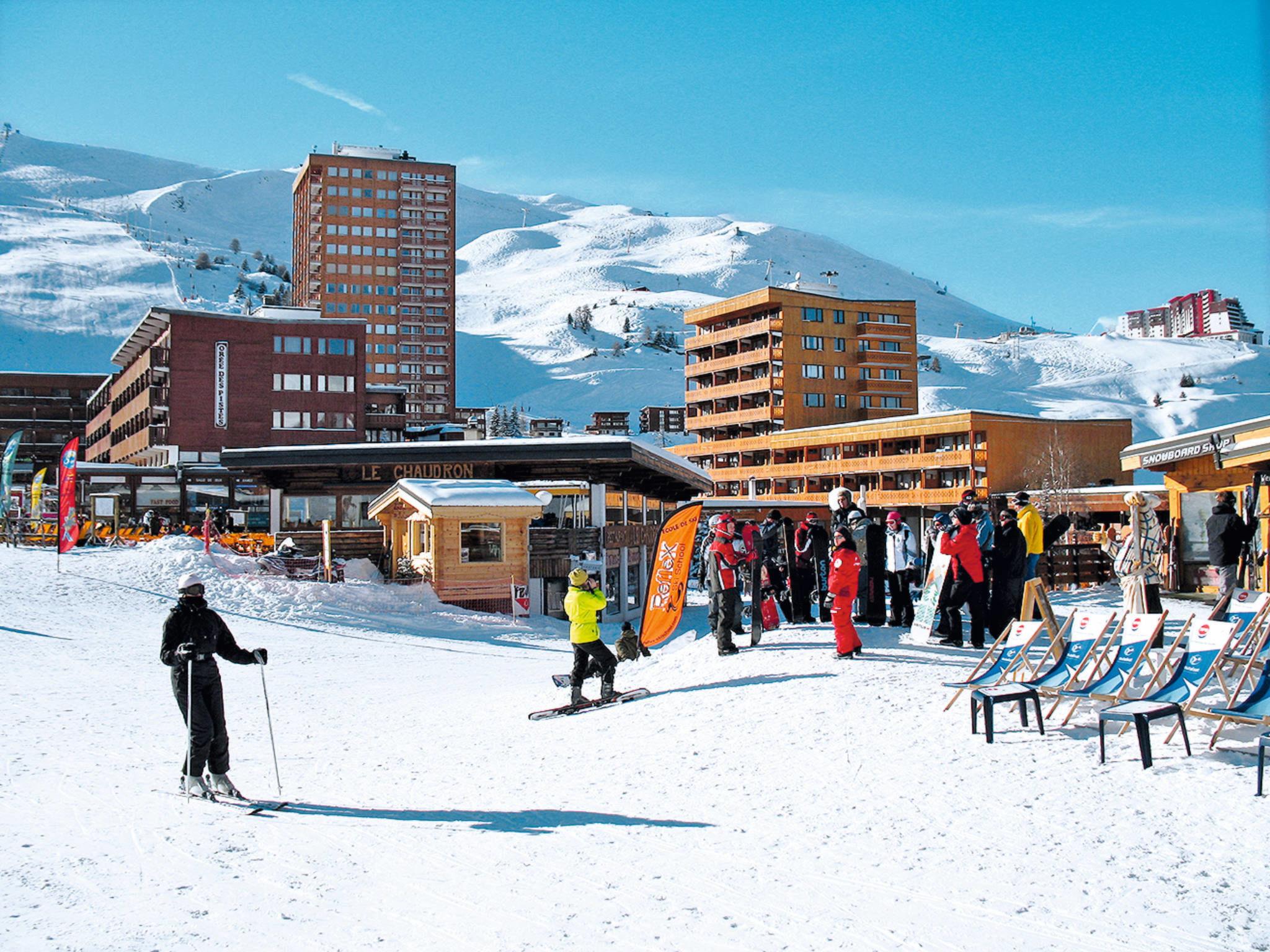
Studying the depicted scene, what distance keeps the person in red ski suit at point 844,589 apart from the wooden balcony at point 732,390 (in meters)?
61.2

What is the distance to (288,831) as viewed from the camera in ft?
21.3

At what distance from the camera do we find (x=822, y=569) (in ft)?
51.3

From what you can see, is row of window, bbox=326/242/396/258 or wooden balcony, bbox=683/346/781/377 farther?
row of window, bbox=326/242/396/258

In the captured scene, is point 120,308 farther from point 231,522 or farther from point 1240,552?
point 1240,552

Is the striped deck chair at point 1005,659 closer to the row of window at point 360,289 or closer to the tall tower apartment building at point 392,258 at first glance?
the tall tower apartment building at point 392,258

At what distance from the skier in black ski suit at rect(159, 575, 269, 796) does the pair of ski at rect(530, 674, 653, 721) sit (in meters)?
3.69

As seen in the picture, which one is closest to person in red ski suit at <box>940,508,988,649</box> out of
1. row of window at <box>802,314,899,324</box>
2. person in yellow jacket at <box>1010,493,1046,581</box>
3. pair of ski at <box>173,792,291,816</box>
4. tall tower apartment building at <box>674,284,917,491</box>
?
person in yellow jacket at <box>1010,493,1046,581</box>

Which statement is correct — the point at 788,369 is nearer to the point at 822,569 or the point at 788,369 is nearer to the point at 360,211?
the point at 822,569

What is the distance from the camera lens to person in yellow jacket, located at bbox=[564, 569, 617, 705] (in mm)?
10539

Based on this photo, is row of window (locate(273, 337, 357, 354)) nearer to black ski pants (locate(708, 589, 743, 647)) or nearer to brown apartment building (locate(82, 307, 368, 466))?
brown apartment building (locate(82, 307, 368, 466))

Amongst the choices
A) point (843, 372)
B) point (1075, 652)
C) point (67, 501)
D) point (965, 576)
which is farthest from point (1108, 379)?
point (1075, 652)

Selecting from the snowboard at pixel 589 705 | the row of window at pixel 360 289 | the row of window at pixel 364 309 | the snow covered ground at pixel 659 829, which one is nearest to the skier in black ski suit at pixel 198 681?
the snow covered ground at pixel 659 829

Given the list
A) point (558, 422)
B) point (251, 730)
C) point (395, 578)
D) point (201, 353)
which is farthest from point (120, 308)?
point (251, 730)

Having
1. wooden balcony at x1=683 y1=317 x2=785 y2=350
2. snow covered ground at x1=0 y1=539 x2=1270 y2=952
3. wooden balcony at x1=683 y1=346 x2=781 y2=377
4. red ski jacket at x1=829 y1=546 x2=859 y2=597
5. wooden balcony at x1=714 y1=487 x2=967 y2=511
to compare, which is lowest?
snow covered ground at x1=0 y1=539 x2=1270 y2=952
